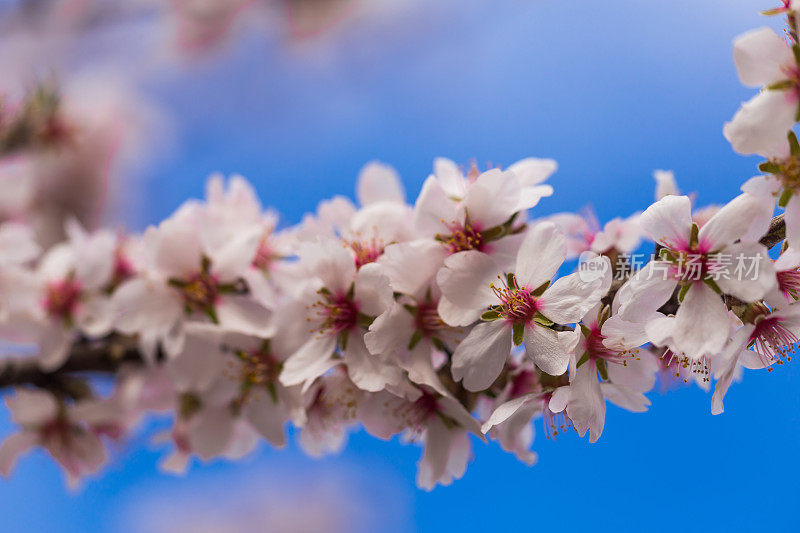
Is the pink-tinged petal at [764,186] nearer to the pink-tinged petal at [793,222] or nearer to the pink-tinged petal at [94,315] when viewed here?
the pink-tinged petal at [793,222]

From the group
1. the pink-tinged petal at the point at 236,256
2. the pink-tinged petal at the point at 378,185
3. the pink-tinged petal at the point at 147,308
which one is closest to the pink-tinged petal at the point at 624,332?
the pink-tinged petal at the point at 378,185

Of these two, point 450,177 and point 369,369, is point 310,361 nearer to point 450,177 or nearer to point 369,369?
point 369,369

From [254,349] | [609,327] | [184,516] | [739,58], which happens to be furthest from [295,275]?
[184,516]

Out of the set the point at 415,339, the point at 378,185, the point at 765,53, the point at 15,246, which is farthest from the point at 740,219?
the point at 15,246

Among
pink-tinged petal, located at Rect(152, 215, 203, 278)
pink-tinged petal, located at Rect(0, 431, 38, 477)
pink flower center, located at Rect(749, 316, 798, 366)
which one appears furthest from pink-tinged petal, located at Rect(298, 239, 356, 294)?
pink-tinged petal, located at Rect(0, 431, 38, 477)

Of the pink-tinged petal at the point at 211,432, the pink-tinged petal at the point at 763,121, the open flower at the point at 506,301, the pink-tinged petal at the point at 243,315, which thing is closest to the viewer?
the pink-tinged petal at the point at 763,121

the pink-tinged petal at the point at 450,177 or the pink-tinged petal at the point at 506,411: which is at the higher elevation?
the pink-tinged petal at the point at 450,177

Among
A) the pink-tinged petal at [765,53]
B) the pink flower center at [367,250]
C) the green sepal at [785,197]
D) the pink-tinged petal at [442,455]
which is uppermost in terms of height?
the pink-tinged petal at [765,53]
